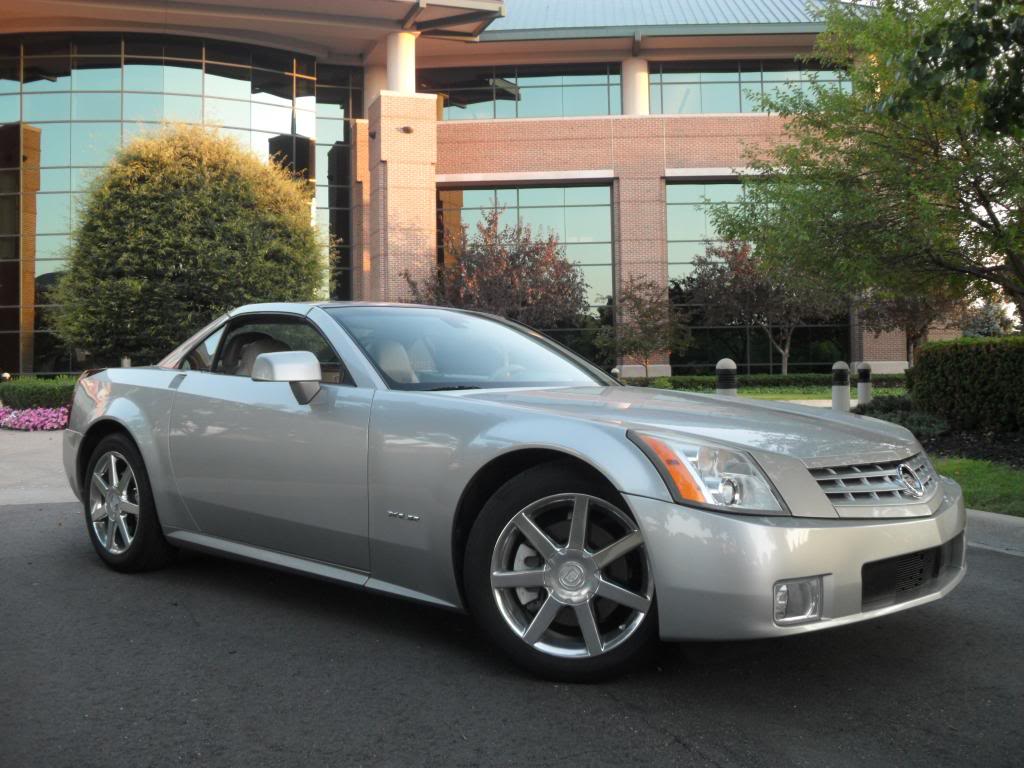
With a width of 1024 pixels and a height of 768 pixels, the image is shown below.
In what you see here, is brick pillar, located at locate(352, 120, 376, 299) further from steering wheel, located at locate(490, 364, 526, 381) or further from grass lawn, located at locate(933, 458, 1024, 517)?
steering wheel, located at locate(490, 364, 526, 381)

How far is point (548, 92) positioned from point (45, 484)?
28347 millimetres

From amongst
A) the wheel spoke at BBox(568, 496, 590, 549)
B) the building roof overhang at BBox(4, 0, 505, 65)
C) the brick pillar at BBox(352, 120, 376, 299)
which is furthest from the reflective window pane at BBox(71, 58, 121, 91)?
the wheel spoke at BBox(568, 496, 590, 549)

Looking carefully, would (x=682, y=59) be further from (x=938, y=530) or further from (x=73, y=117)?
(x=938, y=530)

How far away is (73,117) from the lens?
32281 millimetres

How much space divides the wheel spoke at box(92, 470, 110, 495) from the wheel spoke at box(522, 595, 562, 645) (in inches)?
121

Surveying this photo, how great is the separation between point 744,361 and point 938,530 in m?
31.2

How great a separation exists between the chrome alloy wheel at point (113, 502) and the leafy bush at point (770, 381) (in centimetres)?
2536

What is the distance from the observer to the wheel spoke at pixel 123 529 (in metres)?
5.47

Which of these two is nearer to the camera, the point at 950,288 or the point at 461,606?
the point at 461,606

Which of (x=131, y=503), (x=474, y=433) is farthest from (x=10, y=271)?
(x=474, y=433)

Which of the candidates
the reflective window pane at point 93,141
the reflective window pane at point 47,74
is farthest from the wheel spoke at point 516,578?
the reflective window pane at point 47,74

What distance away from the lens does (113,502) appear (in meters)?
5.55

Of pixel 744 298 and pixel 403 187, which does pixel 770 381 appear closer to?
pixel 744 298

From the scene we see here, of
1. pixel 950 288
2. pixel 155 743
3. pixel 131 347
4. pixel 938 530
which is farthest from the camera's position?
pixel 131 347
